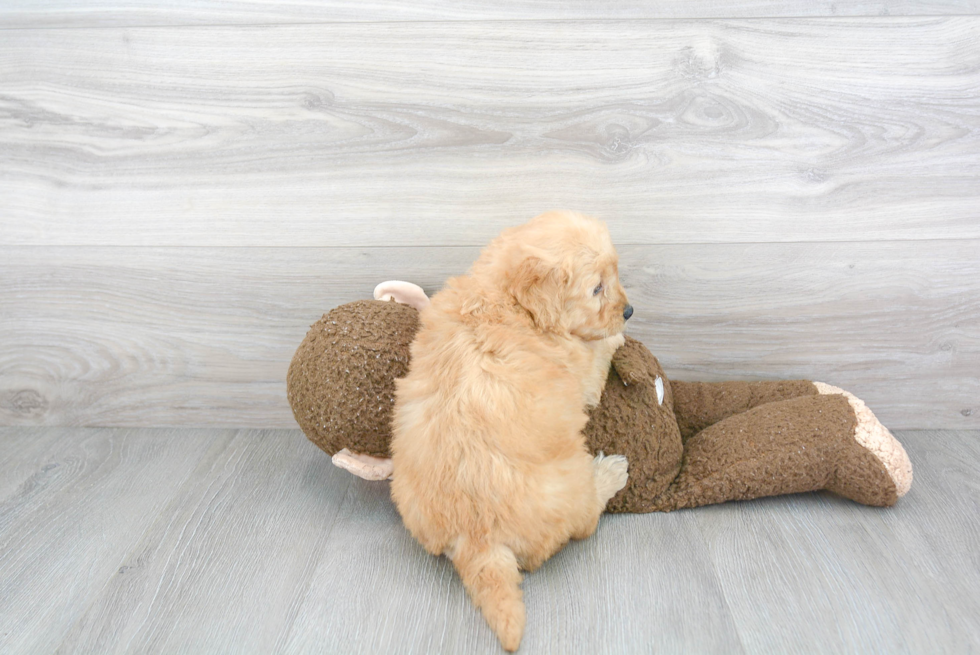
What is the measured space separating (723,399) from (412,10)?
86cm

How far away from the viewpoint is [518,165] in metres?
1.23

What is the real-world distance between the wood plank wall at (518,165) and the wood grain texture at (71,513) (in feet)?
0.82

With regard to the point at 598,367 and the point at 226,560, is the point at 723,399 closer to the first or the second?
the point at 598,367

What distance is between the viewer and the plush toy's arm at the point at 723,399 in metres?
1.25

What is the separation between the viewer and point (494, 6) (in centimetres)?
118

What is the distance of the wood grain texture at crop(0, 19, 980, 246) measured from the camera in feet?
3.86

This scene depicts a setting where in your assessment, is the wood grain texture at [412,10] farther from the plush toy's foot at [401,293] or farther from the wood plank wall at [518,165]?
the plush toy's foot at [401,293]

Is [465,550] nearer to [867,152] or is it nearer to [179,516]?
[179,516]

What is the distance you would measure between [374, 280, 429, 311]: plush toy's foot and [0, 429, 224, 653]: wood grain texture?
500 millimetres

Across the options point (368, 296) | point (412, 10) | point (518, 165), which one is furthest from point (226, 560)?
point (412, 10)

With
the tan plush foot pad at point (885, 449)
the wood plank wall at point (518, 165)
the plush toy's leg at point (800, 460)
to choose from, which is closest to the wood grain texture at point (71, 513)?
the wood plank wall at point (518, 165)

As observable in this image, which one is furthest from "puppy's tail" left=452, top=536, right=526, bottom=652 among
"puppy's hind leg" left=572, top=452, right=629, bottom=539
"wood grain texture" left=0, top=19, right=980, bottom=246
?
"wood grain texture" left=0, top=19, right=980, bottom=246

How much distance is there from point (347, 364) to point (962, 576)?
0.92 m

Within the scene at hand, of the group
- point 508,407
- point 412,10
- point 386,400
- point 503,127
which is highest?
point 412,10
